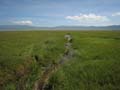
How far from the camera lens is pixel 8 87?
20000 mm

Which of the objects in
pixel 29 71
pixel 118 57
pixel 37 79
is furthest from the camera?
pixel 118 57

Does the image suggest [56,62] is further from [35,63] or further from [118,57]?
[118,57]

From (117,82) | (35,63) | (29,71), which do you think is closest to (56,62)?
(35,63)

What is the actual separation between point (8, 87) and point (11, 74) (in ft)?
11.1

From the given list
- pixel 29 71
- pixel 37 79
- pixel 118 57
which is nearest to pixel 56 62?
pixel 29 71

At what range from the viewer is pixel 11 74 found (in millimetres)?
23188

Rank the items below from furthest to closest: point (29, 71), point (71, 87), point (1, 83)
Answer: point (29, 71) < point (1, 83) < point (71, 87)

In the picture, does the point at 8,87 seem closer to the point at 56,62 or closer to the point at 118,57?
the point at 56,62

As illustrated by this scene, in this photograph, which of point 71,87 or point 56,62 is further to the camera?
point 56,62

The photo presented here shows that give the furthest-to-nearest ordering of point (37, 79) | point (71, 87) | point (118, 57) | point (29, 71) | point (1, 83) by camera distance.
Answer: point (118, 57)
point (29, 71)
point (37, 79)
point (1, 83)
point (71, 87)

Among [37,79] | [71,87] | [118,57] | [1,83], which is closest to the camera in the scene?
[71,87]

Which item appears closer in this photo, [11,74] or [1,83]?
[1,83]

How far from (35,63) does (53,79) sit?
30.9 feet

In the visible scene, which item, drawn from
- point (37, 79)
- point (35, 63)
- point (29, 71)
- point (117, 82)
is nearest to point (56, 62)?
point (35, 63)
